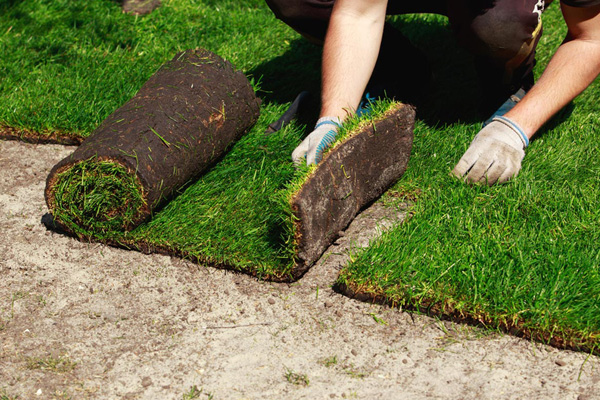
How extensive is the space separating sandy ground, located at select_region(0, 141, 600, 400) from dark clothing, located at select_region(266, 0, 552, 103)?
4.40ft

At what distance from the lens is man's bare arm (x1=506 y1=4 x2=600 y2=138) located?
3.39 meters

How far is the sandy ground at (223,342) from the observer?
221cm

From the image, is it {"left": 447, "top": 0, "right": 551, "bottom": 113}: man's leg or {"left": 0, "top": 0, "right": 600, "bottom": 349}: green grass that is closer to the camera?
{"left": 0, "top": 0, "right": 600, "bottom": 349}: green grass

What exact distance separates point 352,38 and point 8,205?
72.2 inches

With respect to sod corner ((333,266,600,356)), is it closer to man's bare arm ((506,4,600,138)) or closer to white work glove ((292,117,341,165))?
white work glove ((292,117,341,165))

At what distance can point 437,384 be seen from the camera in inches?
87.6

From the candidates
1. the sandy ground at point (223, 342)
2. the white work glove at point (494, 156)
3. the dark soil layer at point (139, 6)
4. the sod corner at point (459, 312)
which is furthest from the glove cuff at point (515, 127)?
the dark soil layer at point (139, 6)

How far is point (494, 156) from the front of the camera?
10.5 ft

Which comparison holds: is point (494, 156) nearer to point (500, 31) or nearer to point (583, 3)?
point (500, 31)

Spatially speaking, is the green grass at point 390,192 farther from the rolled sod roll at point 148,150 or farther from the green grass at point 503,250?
the rolled sod roll at point 148,150

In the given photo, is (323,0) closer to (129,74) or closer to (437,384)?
(129,74)

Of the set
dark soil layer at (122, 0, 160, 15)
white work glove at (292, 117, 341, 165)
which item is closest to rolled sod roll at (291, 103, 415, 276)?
white work glove at (292, 117, 341, 165)

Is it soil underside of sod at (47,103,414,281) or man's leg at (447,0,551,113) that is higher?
man's leg at (447,0,551,113)

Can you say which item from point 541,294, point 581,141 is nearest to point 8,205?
point 541,294
